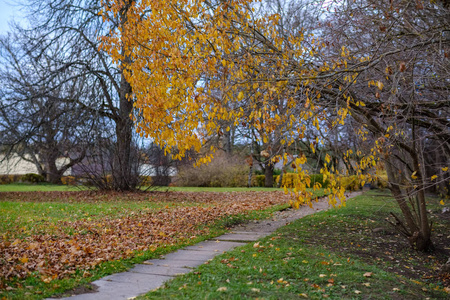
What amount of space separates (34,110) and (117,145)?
3446 mm

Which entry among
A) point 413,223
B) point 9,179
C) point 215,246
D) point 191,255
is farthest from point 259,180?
point 191,255

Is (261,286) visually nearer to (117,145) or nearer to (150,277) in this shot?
(150,277)

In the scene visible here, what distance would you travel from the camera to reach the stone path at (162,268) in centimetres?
440

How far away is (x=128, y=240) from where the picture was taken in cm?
711

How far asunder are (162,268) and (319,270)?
6.85 ft

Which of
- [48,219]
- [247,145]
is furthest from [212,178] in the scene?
[48,219]

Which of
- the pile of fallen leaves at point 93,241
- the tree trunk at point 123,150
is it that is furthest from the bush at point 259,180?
the pile of fallen leaves at point 93,241

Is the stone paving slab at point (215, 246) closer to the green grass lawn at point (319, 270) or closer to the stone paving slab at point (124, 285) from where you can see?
the green grass lawn at point (319, 270)

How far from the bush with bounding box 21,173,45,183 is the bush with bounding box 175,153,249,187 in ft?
41.7

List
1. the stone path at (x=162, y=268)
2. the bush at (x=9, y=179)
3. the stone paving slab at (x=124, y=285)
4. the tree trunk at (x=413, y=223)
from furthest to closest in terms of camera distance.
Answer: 1. the bush at (x=9, y=179)
2. the tree trunk at (x=413, y=223)
3. the stone path at (x=162, y=268)
4. the stone paving slab at (x=124, y=285)

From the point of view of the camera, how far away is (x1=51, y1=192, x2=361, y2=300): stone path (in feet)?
14.4

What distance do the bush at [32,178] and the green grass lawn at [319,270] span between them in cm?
2875

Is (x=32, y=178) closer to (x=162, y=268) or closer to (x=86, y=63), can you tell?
(x=86, y=63)

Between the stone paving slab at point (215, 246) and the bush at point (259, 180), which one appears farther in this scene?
the bush at point (259, 180)
